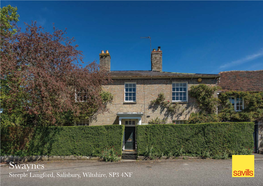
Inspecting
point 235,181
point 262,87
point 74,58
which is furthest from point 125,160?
point 262,87

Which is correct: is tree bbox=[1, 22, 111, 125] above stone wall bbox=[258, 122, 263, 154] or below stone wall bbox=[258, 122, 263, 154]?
above

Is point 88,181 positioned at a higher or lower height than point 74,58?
lower

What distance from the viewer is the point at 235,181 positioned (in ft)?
22.1

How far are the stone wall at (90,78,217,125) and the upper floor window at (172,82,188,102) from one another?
362mm

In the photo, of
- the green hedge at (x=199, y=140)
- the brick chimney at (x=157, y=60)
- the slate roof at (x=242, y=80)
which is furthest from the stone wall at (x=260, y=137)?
the brick chimney at (x=157, y=60)

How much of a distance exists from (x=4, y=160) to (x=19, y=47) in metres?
7.64

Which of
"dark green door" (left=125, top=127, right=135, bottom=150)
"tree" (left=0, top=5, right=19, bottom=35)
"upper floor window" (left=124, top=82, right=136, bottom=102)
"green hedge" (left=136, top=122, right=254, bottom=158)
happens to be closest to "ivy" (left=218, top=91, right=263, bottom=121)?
"green hedge" (left=136, top=122, right=254, bottom=158)

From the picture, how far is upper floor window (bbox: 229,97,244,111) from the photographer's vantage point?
48.3 feet

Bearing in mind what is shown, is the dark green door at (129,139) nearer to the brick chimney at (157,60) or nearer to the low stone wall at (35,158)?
the low stone wall at (35,158)

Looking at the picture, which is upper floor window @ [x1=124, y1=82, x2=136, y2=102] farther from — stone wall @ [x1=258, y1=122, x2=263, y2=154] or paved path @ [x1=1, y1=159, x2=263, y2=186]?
stone wall @ [x1=258, y1=122, x2=263, y2=154]

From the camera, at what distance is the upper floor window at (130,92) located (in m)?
14.5

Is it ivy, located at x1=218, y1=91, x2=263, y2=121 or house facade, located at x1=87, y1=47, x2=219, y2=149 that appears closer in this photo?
ivy, located at x1=218, y1=91, x2=263, y2=121


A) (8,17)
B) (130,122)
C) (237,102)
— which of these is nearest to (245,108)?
(237,102)

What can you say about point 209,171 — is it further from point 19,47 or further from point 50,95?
point 19,47
